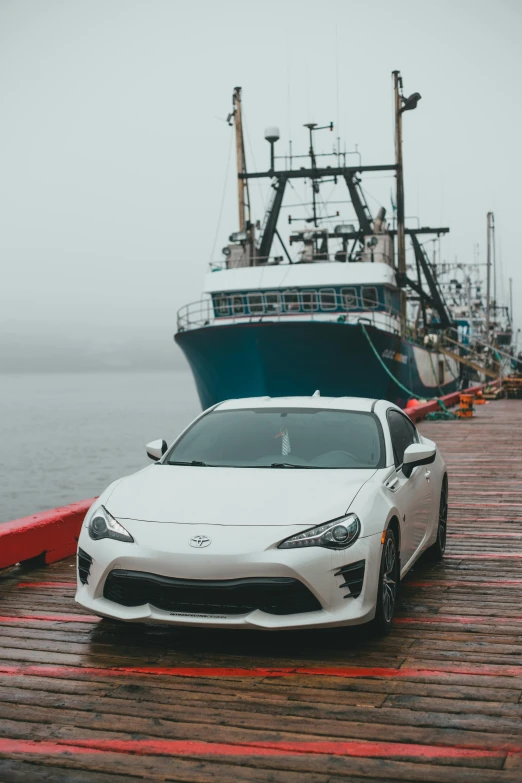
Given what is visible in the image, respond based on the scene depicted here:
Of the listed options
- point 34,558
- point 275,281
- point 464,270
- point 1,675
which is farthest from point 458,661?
point 464,270

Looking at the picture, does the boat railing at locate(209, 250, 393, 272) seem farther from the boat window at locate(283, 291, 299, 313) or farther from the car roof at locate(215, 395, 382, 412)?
the car roof at locate(215, 395, 382, 412)

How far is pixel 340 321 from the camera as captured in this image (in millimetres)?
26875

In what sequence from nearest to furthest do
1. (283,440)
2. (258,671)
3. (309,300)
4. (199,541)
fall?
(258,671)
(199,541)
(283,440)
(309,300)

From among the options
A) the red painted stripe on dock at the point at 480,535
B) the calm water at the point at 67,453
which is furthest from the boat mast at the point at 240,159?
the red painted stripe on dock at the point at 480,535

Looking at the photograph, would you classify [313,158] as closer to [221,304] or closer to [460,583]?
[221,304]

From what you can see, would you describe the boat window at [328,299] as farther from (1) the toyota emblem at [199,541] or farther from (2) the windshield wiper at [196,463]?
(1) the toyota emblem at [199,541]

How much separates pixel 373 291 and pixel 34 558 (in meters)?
22.9

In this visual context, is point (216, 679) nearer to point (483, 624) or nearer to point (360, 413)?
point (483, 624)

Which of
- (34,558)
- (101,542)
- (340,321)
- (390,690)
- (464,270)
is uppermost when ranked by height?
(101,542)

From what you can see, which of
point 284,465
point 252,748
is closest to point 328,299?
point 284,465

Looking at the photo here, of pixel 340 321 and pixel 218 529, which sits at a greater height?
pixel 218 529

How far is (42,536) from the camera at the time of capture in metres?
7.66

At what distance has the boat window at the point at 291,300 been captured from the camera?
93.4 ft

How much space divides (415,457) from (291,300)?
74.3 ft
